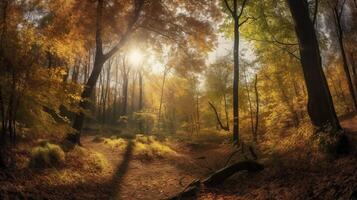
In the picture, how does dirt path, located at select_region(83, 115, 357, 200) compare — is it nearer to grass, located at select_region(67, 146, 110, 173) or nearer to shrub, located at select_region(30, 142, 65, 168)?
grass, located at select_region(67, 146, 110, 173)

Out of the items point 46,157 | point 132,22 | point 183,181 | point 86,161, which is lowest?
point 183,181

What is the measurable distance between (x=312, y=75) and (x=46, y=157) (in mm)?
7809

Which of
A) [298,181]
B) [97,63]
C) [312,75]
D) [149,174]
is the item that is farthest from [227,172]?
[97,63]

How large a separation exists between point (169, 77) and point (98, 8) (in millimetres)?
20317

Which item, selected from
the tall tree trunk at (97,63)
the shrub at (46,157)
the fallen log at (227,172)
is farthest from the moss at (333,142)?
the tall tree trunk at (97,63)

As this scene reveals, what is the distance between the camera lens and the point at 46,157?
317 inches

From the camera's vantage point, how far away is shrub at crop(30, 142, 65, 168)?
772 cm

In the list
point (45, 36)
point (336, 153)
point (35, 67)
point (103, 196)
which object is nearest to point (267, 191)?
A: point (336, 153)

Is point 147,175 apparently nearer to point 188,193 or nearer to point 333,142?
point 188,193

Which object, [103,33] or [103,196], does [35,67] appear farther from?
[103,33]

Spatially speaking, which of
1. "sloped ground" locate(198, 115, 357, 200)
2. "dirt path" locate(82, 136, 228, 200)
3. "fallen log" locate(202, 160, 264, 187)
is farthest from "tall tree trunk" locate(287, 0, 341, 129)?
"dirt path" locate(82, 136, 228, 200)

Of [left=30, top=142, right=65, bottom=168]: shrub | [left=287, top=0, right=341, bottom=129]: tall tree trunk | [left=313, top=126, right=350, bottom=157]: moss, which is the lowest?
[left=30, top=142, right=65, bottom=168]: shrub

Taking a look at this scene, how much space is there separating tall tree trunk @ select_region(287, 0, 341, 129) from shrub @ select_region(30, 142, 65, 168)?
7534 mm

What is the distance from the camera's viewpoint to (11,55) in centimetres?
690
